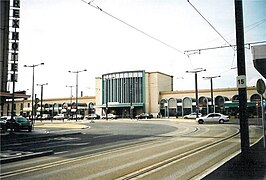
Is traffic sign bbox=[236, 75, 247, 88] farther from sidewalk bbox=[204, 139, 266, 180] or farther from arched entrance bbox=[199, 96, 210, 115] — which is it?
arched entrance bbox=[199, 96, 210, 115]

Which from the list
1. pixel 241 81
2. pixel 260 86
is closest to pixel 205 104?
pixel 260 86

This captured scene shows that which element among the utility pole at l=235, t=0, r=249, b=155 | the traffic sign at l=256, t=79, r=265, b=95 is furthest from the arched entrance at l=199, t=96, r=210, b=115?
the utility pole at l=235, t=0, r=249, b=155

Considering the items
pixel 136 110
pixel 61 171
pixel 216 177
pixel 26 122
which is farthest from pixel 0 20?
pixel 136 110

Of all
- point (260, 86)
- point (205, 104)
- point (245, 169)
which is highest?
point (260, 86)

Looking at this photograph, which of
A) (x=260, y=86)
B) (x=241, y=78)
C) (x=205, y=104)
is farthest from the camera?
(x=205, y=104)

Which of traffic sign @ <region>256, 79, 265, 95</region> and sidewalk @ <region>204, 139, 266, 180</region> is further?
traffic sign @ <region>256, 79, 265, 95</region>

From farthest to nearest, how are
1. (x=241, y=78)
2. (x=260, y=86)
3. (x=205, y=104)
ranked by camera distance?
(x=205, y=104)
(x=260, y=86)
(x=241, y=78)

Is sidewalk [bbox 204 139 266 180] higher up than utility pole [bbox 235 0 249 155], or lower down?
lower down

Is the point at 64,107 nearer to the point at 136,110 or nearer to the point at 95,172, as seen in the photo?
the point at 136,110

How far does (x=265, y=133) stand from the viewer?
751 centimetres

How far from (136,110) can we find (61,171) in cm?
5118

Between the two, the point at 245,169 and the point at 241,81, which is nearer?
the point at 245,169

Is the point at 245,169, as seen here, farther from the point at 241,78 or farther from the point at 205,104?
the point at 205,104

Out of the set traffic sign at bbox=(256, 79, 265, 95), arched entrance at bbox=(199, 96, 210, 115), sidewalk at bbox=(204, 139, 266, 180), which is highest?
traffic sign at bbox=(256, 79, 265, 95)
